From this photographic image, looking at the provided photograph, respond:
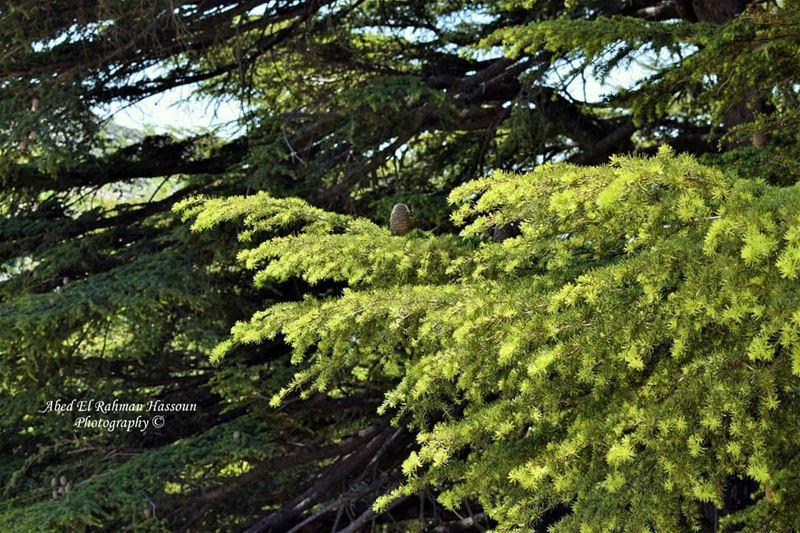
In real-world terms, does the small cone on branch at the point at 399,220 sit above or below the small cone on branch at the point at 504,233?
below

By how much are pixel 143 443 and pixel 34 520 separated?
5.84ft

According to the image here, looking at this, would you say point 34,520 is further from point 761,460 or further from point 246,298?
point 761,460

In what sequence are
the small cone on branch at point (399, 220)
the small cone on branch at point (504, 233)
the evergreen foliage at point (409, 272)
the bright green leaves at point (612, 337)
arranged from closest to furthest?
the bright green leaves at point (612, 337) < the evergreen foliage at point (409, 272) < the small cone on branch at point (504, 233) < the small cone on branch at point (399, 220)

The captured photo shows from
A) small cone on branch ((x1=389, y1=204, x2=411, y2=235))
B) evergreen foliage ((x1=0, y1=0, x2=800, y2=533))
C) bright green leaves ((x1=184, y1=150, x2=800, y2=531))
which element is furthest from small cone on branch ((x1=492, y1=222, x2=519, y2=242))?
small cone on branch ((x1=389, y1=204, x2=411, y2=235))

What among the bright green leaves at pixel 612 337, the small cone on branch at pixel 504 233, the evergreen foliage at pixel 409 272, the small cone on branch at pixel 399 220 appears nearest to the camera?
the bright green leaves at pixel 612 337

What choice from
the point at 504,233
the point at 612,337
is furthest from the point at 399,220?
the point at 612,337

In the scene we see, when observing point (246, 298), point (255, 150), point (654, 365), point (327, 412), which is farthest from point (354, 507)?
point (654, 365)

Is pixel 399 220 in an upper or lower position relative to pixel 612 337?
lower

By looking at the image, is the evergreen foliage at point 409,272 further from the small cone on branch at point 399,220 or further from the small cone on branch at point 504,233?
the small cone on branch at point 399,220

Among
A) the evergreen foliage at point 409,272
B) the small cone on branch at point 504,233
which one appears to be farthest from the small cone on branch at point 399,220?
the small cone on branch at point 504,233

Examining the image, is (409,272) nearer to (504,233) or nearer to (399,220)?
(504,233)

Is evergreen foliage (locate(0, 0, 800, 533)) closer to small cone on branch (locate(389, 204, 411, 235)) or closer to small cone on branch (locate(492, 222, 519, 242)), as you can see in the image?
small cone on branch (locate(492, 222, 519, 242))

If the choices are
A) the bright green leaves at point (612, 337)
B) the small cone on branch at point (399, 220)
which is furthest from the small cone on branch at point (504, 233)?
the small cone on branch at point (399, 220)

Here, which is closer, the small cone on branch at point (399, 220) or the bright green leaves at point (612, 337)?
the bright green leaves at point (612, 337)
